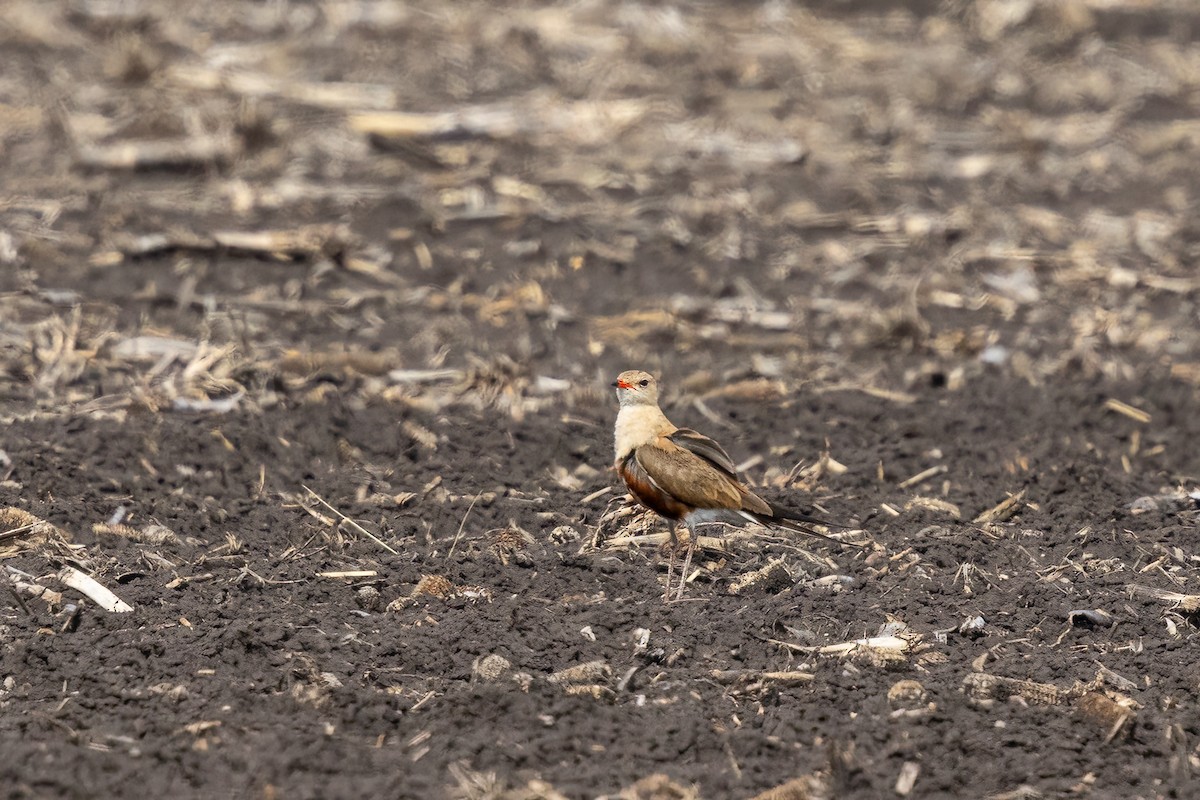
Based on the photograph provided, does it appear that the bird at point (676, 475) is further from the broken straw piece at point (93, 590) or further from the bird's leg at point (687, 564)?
the broken straw piece at point (93, 590)

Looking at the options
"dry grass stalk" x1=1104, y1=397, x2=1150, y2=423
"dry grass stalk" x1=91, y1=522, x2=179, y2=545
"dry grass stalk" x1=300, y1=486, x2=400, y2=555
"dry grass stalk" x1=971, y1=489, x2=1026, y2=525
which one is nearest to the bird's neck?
"dry grass stalk" x1=300, y1=486, x2=400, y2=555

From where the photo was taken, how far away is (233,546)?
6137 mm

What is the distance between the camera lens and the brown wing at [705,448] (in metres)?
5.98

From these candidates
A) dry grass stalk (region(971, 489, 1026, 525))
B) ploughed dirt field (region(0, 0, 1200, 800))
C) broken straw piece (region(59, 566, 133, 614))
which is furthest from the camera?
dry grass stalk (region(971, 489, 1026, 525))

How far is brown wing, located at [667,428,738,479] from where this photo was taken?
19.6 ft

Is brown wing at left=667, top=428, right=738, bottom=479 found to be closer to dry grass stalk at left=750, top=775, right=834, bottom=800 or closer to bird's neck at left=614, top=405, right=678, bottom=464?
bird's neck at left=614, top=405, right=678, bottom=464

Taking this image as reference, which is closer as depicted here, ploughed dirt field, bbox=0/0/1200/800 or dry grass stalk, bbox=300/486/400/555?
ploughed dirt field, bbox=0/0/1200/800

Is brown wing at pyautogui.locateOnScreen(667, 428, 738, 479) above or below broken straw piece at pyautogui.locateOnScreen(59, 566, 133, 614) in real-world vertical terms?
above

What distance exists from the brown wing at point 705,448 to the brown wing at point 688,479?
65mm

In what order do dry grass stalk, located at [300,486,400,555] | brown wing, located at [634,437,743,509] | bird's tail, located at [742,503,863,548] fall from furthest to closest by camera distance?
dry grass stalk, located at [300,486,400,555] < bird's tail, located at [742,503,863,548] < brown wing, located at [634,437,743,509]

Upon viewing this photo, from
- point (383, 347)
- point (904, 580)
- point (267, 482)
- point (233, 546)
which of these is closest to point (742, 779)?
point (904, 580)

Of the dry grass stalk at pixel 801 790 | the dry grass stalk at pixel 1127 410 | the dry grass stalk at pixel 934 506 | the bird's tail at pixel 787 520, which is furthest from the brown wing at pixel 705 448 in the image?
the dry grass stalk at pixel 1127 410

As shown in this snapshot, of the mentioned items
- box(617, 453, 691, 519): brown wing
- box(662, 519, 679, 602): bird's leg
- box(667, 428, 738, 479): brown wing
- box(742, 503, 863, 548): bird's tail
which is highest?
box(667, 428, 738, 479): brown wing

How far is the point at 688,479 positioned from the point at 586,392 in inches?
89.0
